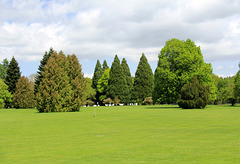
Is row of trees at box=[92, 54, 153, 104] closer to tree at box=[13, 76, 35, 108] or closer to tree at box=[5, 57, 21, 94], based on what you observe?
tree at box=[13, 76, 35, 108]

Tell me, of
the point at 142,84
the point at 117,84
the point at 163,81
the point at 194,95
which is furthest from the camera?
the point at 142,84

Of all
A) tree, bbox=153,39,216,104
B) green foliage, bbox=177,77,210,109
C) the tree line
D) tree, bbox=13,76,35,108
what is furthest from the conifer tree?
green foliage, bbox=177,77,210,109

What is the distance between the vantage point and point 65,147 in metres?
13.2

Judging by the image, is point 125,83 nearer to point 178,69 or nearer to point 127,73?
point 127,73

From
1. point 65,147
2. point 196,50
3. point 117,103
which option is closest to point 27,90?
point 117,103

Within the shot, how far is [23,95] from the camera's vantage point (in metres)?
88.0

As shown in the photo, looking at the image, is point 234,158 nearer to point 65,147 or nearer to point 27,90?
point 65,147

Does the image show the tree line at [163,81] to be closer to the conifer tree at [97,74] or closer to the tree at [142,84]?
the tree at [142,84]

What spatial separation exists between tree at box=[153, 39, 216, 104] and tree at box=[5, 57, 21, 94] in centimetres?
5188

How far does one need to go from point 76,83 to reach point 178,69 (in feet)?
76.2

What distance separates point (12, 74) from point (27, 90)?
1024cm

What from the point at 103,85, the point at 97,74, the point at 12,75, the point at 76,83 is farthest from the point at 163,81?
the point at 97,74

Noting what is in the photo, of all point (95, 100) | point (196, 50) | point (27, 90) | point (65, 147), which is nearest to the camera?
point (65, 147)

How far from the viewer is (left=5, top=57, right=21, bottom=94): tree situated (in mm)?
93688
